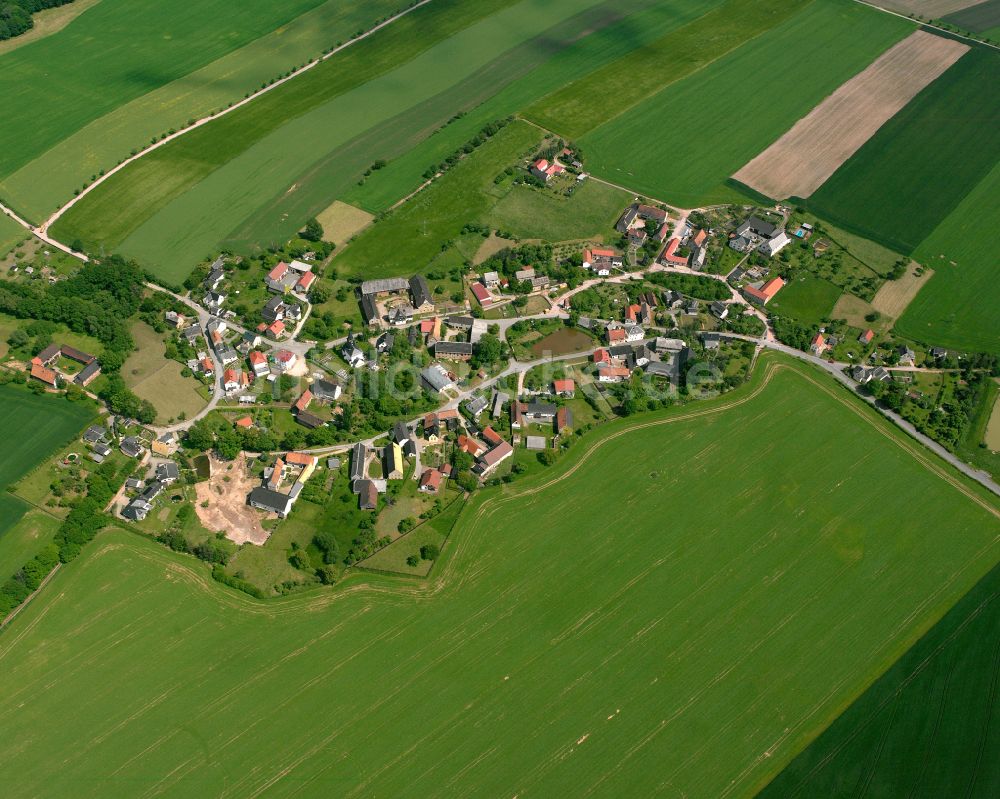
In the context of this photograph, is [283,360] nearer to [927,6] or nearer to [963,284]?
[963,284]

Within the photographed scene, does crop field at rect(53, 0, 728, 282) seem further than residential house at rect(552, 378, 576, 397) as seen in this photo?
Yes

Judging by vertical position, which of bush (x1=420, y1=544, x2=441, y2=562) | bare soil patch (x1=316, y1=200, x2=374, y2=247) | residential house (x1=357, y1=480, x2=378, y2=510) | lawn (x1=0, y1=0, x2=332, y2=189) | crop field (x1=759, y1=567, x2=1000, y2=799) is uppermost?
lawn (x1=0, y1=0, x2=332, y2=189)

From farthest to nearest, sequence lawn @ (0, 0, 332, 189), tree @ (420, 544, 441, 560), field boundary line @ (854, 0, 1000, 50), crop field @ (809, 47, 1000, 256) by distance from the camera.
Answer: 1. field boundary line @ (854, 0, 1000, 50)
2. lawn @ (0, 0, 332, 189)
3. crop field @ (809, 47, 1000, 256)
4. tree @ (420, 544, 441, 560)

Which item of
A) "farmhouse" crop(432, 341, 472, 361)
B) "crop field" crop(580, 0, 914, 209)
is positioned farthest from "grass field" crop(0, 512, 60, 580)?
"crop field" crop(580, 0, 914, 209)

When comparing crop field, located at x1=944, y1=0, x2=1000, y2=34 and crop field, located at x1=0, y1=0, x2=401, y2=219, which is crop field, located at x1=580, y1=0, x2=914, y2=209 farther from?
crop field, located at x1=0, y1=0, x2=401, y2=219

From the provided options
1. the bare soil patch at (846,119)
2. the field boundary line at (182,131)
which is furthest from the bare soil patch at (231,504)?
the bare soil patch at (846,119)

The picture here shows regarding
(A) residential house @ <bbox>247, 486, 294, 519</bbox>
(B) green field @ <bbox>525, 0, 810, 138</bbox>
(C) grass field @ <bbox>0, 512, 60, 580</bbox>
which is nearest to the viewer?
(C) grass field @ <bbox>0, 512, 60, 580</bbox>

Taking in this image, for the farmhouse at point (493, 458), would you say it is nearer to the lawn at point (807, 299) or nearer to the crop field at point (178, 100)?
the lawn at point (807, 299)
